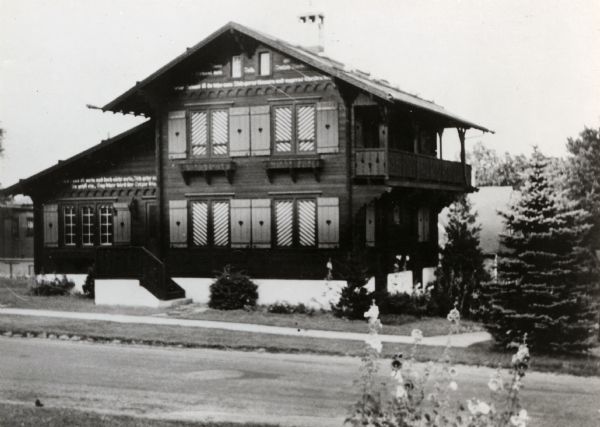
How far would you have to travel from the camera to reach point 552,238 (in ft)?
62.7

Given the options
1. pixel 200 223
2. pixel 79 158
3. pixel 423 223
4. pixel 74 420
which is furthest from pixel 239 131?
pixel 74 420

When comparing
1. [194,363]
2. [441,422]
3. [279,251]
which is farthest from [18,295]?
[441,422]

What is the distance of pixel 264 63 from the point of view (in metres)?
28.0

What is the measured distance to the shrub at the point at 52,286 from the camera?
3077cm

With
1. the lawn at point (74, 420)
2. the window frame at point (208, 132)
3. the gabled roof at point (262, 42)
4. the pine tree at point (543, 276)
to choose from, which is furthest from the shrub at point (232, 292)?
the lawn at point (74, 420)

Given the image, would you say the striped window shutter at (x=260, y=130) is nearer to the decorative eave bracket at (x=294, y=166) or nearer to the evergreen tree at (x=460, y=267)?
the decorative eave bracket at (x=294, y=166)

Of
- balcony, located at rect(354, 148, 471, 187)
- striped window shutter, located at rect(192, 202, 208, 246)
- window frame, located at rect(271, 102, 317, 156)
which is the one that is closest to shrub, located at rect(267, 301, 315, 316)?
striped window shutter, located at rect(192, 202, 208, 246)

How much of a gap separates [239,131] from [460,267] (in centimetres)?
982

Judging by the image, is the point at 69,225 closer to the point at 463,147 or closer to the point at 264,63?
the point at 264,63

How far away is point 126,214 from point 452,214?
12.9 m

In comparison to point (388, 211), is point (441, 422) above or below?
below

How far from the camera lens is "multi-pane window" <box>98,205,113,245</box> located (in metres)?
31.5

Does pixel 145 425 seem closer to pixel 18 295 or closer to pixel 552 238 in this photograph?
pixel 552 238

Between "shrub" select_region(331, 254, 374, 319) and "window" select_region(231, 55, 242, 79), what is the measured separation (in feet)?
26.7
